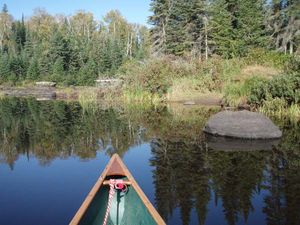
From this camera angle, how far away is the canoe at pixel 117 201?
179 inches

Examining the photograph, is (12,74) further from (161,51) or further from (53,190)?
(53,190)

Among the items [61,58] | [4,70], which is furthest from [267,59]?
[4,70]

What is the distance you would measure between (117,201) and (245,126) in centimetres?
770

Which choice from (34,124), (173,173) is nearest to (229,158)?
(173,173)

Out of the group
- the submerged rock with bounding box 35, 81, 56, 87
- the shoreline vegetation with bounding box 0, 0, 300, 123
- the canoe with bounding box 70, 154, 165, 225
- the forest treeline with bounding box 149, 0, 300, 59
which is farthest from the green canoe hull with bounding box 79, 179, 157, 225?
the submerged rock with bounding box 35, 81, 56, 87

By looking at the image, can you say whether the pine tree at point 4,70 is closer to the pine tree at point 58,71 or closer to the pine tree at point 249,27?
the pine tree at point 58,71

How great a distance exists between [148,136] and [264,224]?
7.62 meters

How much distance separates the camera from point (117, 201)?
5.07 metres

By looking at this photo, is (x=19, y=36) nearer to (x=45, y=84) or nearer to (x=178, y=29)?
(x=45, y=84)

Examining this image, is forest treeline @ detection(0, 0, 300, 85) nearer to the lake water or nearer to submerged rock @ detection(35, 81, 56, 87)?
submerged rock @ detection(35, 81, 56, 87)

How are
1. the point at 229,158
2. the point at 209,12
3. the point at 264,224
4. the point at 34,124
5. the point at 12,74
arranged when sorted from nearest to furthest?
the point at 264,224 → the point at 229,158 → the point at 34,124 → the point at 209,12 → the point at 12,74

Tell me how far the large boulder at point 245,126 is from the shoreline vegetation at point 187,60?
4086mm

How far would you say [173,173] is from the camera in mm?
8078

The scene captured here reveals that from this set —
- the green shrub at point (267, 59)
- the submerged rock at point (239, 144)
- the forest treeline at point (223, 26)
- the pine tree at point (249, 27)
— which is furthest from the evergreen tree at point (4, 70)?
the submerged rock at point (239, 144)
